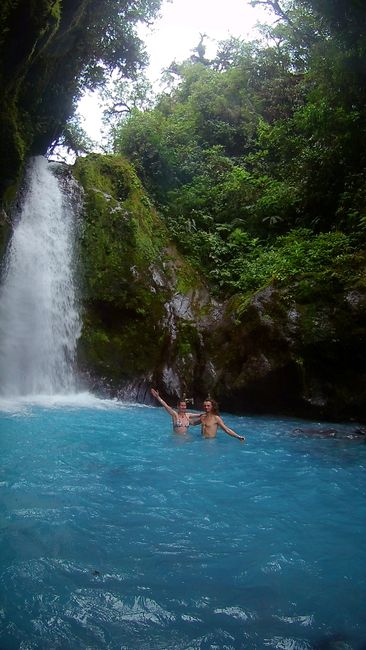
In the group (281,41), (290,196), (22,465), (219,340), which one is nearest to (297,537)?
(22,465)

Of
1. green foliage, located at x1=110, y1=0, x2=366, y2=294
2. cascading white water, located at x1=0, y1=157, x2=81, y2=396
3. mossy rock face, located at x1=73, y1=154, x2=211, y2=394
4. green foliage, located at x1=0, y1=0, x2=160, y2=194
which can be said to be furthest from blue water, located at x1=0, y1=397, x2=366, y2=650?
green foliage, located at x1=0, y1=0, x2=160, y2=194

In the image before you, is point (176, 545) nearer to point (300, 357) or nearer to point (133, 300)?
point (300, 357)

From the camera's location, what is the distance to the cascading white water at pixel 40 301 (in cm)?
1038

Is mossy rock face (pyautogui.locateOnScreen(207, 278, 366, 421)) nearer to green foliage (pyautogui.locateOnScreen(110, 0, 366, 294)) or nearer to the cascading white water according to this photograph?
green foliage (pyautogui.locateOnScreen(110, 0, 366, 294))

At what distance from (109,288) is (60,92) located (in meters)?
6.12

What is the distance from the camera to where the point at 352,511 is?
4578 mm

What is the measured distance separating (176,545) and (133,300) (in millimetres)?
8213

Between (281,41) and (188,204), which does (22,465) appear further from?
(281,41)

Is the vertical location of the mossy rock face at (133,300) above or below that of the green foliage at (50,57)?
below

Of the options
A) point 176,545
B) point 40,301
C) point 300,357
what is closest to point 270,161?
point 300,357

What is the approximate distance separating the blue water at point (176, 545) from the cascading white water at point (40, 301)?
376 cm

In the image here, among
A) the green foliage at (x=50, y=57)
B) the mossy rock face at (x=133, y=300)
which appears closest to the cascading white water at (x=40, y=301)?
the mossy rock face at (x=133, y=300)

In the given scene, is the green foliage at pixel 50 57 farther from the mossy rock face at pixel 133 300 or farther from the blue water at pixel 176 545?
the blue water at pixel 176 545

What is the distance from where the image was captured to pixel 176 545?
3633mm
